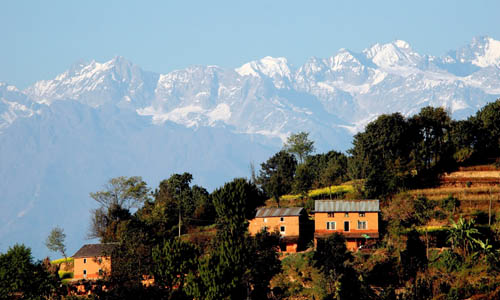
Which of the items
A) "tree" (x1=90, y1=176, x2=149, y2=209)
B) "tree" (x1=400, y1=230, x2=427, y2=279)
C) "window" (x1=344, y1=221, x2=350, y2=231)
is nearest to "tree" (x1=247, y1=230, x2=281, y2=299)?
"tree" (x1=400, y1=230, x2=427, y2=279)

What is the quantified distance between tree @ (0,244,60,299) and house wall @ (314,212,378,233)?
33626 millimetres

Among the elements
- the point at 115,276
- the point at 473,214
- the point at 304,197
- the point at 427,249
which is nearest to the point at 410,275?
the point at 427,249

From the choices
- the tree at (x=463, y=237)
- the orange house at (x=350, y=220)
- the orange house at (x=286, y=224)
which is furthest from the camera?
the orange house at (x=286, y=224)

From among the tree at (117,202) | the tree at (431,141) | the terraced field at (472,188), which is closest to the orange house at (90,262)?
the tree at (117,202)

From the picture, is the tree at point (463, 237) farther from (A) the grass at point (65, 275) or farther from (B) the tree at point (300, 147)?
(B) the tree at point (300, 147)

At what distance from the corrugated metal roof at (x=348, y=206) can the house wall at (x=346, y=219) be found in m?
0.55

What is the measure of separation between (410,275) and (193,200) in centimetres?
5752

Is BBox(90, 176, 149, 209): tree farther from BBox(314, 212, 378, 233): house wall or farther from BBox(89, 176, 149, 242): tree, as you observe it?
BBox(314, 212, 378, 233): house wall

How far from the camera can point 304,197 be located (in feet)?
370

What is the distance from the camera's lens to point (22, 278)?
7738 cm

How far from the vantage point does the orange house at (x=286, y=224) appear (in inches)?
3605

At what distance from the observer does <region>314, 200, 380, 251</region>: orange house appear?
288 feet

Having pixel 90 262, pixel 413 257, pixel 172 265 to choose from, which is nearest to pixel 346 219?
pixel 413 257

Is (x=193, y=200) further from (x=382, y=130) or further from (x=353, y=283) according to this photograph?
(x=353, y=283)
